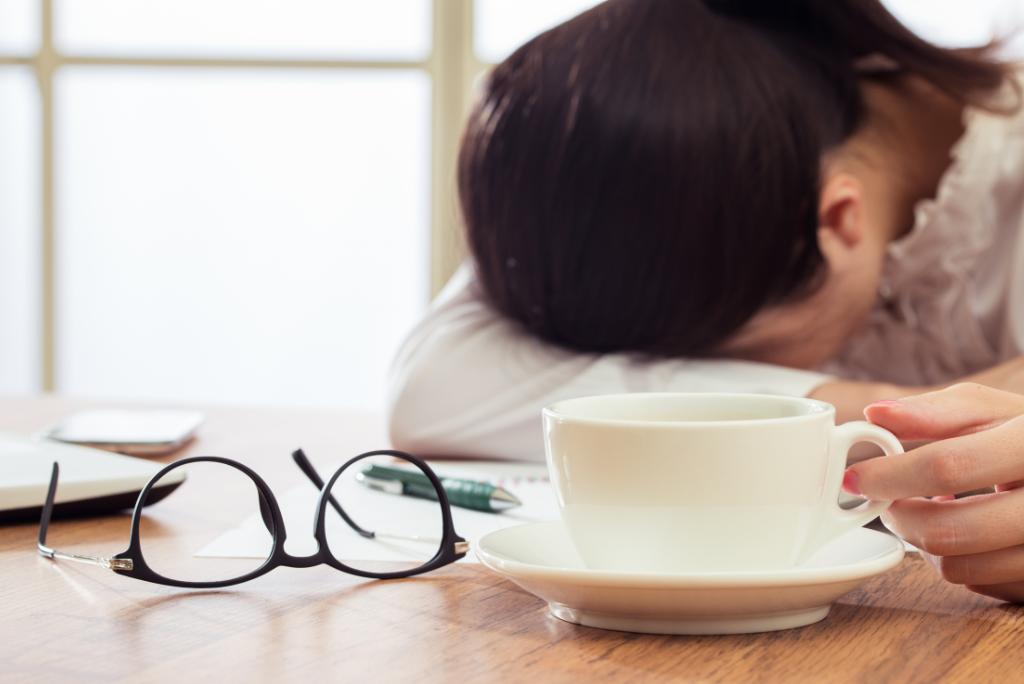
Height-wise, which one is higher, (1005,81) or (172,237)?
(1005,81)

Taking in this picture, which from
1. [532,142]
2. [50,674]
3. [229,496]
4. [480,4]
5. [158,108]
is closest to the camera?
[50,674]

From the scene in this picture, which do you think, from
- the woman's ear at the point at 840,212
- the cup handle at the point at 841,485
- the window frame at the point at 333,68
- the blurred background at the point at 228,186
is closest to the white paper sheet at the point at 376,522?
the cup handle at the point at 841,485

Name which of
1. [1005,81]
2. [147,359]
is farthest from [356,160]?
[1005,81]

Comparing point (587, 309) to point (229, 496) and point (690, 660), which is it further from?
point (690, 660)

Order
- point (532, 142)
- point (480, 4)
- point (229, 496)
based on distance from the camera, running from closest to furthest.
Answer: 1. point (229, 496)
2. point (532, 142)
3. point (480, 4)

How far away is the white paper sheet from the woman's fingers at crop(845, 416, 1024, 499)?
0.54ft

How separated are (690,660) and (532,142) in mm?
607

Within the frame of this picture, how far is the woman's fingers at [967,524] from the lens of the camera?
446mm

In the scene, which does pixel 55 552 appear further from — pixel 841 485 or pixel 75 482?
pixel 841 485

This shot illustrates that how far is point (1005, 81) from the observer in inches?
47.8

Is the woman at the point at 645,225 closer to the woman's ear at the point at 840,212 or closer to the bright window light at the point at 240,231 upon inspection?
the woman's ear at the point at 840,212

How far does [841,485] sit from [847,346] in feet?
2.88

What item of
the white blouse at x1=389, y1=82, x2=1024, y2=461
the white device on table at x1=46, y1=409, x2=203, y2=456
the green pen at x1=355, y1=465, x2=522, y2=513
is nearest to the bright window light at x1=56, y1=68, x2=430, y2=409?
the white blouse at x1=389, y1=82, x2=1024, y2=461

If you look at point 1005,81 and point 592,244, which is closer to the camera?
point 592,244
